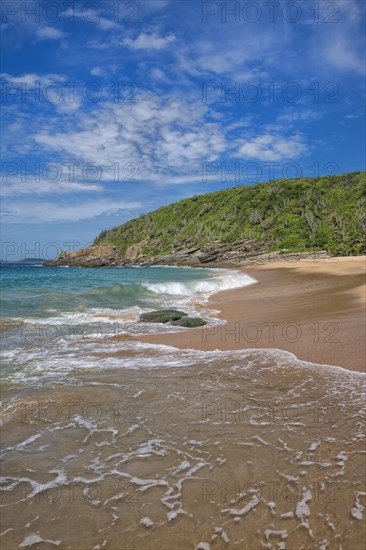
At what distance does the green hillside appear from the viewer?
254 feet

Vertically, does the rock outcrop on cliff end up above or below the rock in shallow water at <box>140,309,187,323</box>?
above

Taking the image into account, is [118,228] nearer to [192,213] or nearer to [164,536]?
[192,213]

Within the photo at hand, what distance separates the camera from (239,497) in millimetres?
3252

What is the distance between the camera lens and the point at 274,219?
88812 mm

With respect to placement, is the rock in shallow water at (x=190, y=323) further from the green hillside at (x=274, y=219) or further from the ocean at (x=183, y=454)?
the green hillside at (x=274, y=219)

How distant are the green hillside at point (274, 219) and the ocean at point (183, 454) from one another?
62.8 meters

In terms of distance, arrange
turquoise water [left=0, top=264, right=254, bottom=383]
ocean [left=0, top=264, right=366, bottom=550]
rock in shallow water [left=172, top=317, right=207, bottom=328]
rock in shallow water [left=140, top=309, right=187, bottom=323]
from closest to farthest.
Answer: ocean [left=0, top=264, right=366, bottom=550], turquoise water [left=0, top=264, right=254, bottom=383], rock in shallow water [left=172, top=317, right=207, bottom=328], rock in shallow water [left=140, top=309, right=187, bottom=323]

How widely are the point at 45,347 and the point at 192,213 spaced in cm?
10848

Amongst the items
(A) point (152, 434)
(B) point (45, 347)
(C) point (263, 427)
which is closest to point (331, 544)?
(C) point (263, 427)

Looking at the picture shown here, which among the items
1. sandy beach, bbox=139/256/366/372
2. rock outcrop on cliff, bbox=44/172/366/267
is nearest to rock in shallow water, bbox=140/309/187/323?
sandy beach, bbox=139/256/366/372

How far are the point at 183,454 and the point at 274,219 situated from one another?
89.0 meters

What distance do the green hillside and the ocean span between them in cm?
6278

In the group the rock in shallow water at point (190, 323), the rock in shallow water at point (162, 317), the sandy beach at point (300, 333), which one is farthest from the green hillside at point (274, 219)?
the rock in shallow water at point (190, 323)

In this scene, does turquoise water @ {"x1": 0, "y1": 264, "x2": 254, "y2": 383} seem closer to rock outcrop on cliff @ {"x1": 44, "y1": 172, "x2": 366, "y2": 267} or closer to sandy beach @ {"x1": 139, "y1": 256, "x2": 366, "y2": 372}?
sandy beach @ {"x1": 139, "y1": 256, "x2": 366, "y2": 372}
